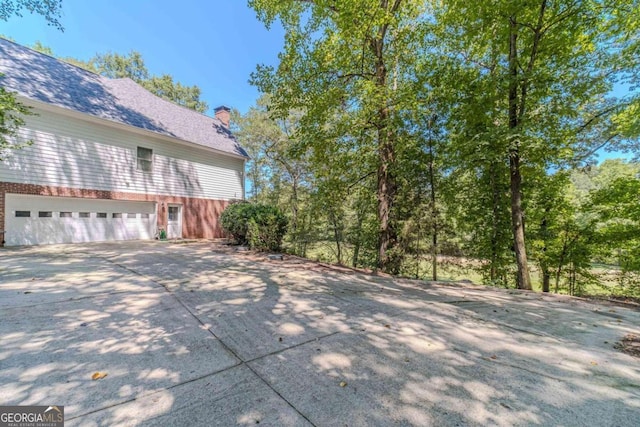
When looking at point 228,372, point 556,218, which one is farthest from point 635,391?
point 556,218

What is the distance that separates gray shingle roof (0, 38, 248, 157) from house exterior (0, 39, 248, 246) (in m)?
0.05

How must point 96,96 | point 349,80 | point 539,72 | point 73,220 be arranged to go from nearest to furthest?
point 539,72 < point 349,80 < point 73,220 < point 96,96

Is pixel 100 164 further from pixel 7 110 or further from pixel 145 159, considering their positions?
pixel 7 110

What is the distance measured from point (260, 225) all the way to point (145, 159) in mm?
6808

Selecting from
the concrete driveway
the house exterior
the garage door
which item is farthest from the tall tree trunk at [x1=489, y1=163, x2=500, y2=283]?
the garage door

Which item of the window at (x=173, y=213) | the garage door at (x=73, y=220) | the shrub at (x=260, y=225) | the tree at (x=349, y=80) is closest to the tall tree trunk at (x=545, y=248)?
the tree at (x=349, y=80)

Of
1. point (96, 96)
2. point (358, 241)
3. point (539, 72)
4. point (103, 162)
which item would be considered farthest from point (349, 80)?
point (96, 96)

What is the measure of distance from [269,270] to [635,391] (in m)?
5.63

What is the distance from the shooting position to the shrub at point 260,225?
357 inches

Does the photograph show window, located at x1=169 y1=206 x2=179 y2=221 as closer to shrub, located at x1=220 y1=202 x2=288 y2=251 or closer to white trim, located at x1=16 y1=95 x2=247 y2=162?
white trim, located at x1=16 y1=95 x2=247 y2=162

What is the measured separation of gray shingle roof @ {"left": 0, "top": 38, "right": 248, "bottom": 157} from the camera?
9.14 meters

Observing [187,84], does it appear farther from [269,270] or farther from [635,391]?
[635,391]

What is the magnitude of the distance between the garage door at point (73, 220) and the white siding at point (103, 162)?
75 cm

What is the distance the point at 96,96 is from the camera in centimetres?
→ 1091
